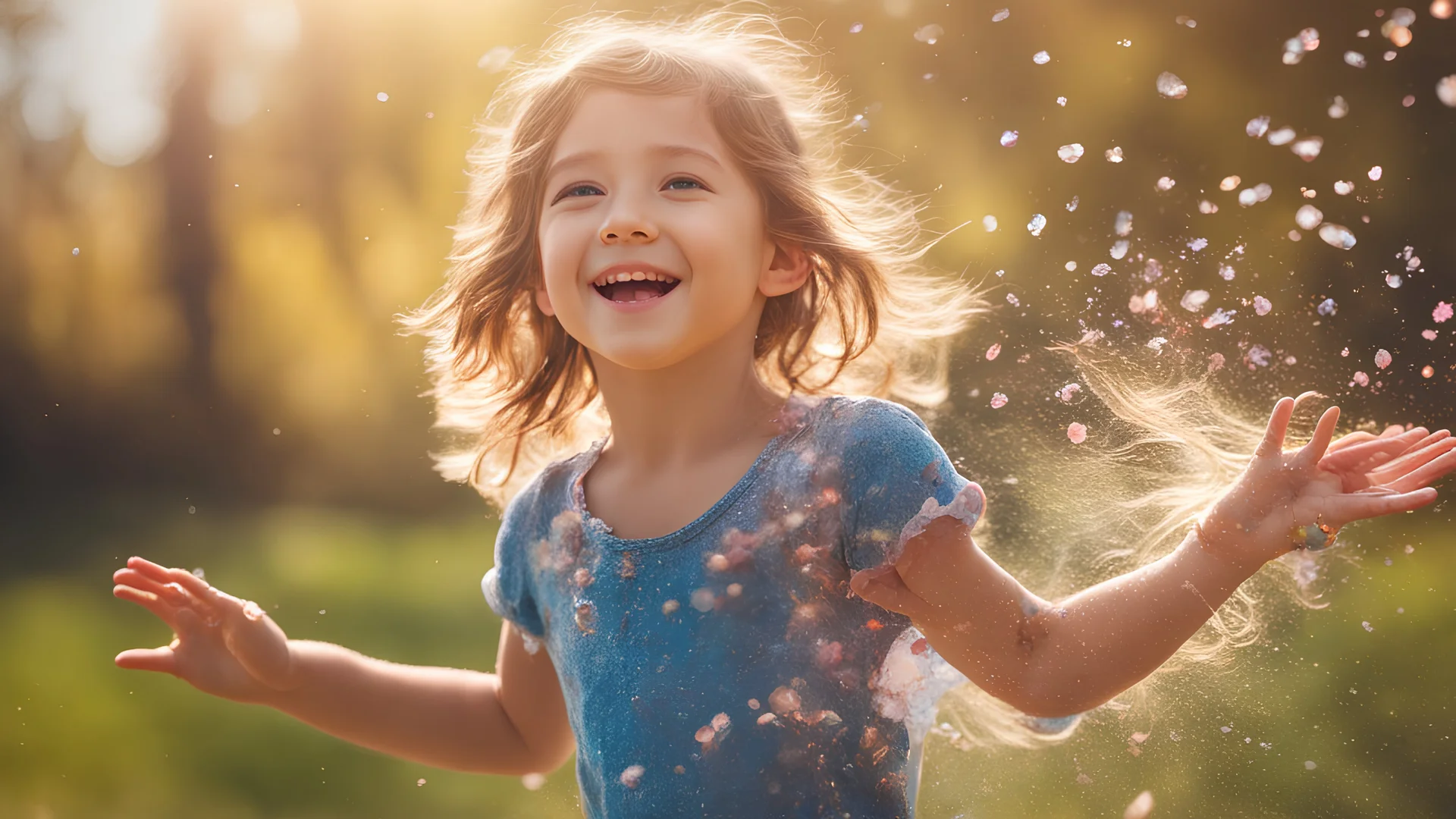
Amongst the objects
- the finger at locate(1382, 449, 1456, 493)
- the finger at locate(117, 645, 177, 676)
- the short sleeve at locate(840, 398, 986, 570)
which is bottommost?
the finger at locate(117, 645, 177, 676)

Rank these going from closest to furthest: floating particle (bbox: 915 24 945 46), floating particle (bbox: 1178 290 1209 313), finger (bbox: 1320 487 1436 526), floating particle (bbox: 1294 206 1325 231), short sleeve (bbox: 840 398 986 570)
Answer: finger (bbox: 1320 487 1436 526), short sleeve (bbox: 840 398 986 570), floating particle (bbox: 1178 290 1209 313), floating particle (bbox: 1294 206 1325 231), floating particle (bbox: 915 24 945 46)

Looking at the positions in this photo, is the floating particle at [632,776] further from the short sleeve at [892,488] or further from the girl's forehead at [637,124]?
the girl's forehead at [637,124]

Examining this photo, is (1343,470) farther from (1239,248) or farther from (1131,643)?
(1239,248)

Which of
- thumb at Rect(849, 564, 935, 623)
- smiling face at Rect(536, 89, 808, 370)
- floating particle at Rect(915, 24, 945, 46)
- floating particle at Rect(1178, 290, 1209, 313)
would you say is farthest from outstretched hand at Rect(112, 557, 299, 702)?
floating particle at Rect(915, 24, 945, 46)

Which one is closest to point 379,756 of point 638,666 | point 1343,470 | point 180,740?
point 180,740

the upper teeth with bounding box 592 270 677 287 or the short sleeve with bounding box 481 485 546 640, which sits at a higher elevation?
the upper teeth with bounding box 592 270 677 287

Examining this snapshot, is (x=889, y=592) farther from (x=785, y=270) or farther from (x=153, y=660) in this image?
(x=153, y=660)

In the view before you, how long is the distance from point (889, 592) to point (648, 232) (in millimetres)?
447

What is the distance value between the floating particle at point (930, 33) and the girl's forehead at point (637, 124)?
Result: 2.72 m

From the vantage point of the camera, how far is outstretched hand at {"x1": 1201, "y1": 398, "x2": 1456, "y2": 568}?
118 cm

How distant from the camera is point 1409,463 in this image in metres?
1.20

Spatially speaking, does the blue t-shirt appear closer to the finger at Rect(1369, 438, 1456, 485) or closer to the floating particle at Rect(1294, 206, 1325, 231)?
the finger at Rect(1369, 438, 1456, 485)

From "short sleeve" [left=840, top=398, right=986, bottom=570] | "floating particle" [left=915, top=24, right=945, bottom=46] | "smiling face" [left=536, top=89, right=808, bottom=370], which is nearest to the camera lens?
"short sleeve" [left=840, top=398, right=986, bottom=570]

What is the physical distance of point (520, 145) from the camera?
5.15ft
